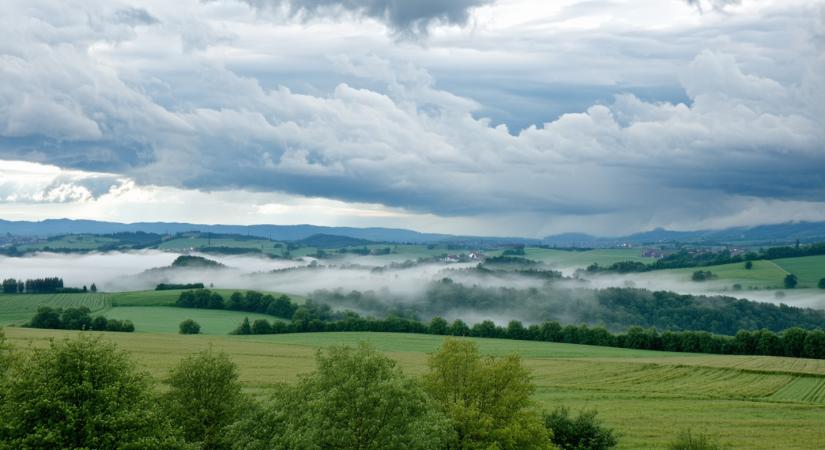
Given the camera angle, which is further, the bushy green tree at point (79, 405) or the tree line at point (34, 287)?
the tree line at point (34, 287)

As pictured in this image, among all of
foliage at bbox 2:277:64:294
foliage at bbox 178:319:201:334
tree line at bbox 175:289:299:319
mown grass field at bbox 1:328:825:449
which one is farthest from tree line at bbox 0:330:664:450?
foliage at bbox 2:277:64:294

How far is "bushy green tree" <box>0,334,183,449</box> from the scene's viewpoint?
31875 millimetres

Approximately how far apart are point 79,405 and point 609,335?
11328cm

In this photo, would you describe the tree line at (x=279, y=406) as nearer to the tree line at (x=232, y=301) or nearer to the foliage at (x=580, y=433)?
the foliage at (x=580, y=433)

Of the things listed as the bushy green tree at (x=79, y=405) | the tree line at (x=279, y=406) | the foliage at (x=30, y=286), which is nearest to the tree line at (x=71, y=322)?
the foliage at (x=30, y=286)

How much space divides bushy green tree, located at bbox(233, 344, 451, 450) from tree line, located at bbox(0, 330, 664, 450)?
0.07 m

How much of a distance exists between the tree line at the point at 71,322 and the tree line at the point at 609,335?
866 inches

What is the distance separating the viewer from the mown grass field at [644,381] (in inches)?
2083

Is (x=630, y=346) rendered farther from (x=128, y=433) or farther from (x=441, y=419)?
(x=128, y=433)

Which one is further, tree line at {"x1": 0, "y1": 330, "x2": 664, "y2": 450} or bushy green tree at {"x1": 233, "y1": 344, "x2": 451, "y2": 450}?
bushy green tree at {"x1": 233, "y1": 344, "x2": 451, "y2": 450}

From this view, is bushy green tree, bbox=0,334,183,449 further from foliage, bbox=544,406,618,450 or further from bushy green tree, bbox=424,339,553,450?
foliage, bbox=544,406,618,450

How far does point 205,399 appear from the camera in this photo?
41.2 meters

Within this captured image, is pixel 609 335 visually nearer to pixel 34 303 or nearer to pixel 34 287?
pixel 34 303

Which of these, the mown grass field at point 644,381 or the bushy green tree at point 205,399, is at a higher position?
the bushy green tree at point 205,399
